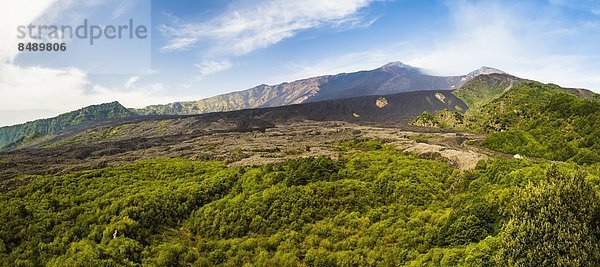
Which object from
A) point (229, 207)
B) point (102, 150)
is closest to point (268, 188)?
point (229, 207)

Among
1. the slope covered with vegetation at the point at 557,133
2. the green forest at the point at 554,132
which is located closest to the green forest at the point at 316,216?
Result: the green forest at the point at 554,132

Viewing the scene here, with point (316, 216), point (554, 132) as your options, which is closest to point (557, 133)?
point (554, 132)

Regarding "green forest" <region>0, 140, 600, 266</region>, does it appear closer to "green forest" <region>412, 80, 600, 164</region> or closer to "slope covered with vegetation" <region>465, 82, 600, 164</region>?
"green forest" <region>412, 80, 600, 164</region>

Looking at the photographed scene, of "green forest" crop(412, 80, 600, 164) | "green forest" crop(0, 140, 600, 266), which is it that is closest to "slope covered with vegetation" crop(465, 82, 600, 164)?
"green forest" crop(412, 80, 600, 164)

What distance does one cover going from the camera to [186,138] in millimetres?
130875

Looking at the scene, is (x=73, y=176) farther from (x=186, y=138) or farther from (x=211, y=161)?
(x=186, y=138)

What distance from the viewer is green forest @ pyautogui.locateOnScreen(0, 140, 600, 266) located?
26531 millimetres

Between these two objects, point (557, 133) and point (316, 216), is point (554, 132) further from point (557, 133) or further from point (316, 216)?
point (316, 216)

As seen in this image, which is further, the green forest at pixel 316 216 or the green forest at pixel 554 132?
the green forest at pixel 554 132

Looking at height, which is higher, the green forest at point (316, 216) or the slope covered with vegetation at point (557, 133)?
the slope covered with vegetation at point (557, 133)

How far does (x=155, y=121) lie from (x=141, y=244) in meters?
158

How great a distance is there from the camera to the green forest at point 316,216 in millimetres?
26531

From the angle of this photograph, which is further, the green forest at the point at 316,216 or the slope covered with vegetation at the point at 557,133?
the slope covered with vegetation at the point at 557,133

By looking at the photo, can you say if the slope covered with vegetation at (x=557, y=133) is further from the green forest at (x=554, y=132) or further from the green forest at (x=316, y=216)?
the green forest at (x=316, y=216)
